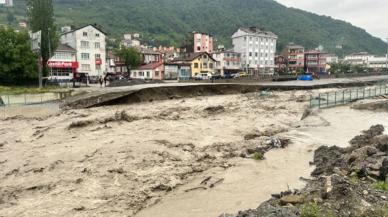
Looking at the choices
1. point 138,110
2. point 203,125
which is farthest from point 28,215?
point 138,110

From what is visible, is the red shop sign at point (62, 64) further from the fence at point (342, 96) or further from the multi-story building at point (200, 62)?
the fence at point (342, 96)

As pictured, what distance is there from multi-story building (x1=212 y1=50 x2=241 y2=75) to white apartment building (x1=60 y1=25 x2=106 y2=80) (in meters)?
32.6

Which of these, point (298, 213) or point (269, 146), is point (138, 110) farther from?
point (298, 213)

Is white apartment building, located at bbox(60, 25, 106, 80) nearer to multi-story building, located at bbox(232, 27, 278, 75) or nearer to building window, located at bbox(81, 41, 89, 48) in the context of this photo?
building window, located at bbox(81, 41, 89, 48)

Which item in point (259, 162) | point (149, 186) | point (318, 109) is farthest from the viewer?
point (318, 109)

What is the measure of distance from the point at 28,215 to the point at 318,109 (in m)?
22.4

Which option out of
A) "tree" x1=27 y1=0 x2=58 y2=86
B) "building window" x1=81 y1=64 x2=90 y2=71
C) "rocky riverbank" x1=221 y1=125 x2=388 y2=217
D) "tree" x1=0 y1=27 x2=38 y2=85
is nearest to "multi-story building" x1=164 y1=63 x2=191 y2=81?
"building window" x1=81 y1=64 x2=90 y2=71

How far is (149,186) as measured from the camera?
11.0 meters

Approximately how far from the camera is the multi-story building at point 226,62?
10012 centimetres

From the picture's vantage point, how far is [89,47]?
7962 cm

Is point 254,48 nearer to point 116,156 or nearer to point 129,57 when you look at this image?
point 129,57

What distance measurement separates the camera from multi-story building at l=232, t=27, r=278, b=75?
10744cm

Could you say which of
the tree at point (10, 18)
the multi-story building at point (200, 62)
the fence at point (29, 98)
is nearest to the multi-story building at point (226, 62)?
the multi-story building at point (200, 62)

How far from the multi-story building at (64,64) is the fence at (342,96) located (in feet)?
178
